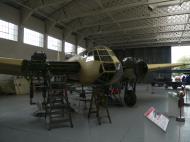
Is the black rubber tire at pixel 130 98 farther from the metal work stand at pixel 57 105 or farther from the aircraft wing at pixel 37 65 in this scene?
the metal work stand at pixel 57 105

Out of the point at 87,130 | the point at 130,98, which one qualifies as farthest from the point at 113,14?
the point at 87,130

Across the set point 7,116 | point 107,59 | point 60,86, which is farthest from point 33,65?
point 107,59

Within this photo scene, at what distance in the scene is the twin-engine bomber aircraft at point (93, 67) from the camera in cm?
708

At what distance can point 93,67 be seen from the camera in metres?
7.95

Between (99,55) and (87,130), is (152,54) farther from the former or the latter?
(87,130)

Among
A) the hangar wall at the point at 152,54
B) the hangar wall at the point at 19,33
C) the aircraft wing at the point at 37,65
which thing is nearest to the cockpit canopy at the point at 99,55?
the aircraft wing at the point at 37,65

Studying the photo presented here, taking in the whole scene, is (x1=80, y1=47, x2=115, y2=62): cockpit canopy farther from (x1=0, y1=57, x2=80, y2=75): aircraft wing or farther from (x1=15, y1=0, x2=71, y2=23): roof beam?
(x1=15, y1=0, x2=71, y2=23): roof beam

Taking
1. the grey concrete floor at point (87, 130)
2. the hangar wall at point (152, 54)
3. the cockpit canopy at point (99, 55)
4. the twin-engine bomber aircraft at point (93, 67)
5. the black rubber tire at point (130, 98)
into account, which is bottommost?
the grey concrete floor at point (87, 130)

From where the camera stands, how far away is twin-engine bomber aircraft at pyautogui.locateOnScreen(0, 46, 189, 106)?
7.08 meters

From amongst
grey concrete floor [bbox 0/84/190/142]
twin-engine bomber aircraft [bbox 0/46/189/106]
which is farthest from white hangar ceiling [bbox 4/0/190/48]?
grey concrete floor [bbox 0/84/190/142]

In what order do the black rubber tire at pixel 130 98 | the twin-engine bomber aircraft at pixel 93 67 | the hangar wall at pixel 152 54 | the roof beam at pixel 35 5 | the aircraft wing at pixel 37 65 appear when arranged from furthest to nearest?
the hangar wall at pixel 152 54 → the roof beam at pixel 35 5 → the black rubber tire at pixel 130 98 → the twin-engine bomber aircraft at pixel 93 67 → the aircraft wing at pixel 37 65

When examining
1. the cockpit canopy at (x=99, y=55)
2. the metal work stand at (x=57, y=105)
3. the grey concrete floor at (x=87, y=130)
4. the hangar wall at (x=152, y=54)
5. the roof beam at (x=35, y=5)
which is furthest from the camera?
the hangar wall at (x=152, y=54)

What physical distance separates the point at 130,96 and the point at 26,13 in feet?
44.8

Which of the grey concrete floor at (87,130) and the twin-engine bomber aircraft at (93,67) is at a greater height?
the twin-engine bomber aircraft at (93,67)
